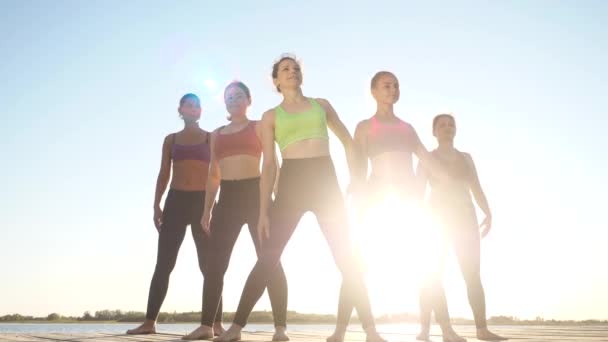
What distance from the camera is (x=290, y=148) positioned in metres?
6.26

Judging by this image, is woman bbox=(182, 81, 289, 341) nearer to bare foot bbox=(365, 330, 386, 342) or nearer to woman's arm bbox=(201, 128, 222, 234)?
woman's arm bbox=(201, 128, 222, 234)

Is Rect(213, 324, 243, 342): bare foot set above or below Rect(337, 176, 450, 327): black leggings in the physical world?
below

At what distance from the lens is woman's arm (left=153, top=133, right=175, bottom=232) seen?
9.38 m

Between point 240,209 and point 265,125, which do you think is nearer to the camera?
point 265,125

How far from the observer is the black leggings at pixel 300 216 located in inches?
236

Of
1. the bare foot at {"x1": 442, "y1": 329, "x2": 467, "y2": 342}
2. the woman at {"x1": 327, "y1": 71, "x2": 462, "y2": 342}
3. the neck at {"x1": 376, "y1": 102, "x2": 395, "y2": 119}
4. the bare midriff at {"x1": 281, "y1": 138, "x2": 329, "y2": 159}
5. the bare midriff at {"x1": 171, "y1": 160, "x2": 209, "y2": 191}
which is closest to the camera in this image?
the bare foot at {"x1": 442, "y1": 329, "x2": 467, "y2": 342}

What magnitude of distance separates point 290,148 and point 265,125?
0.42 metres

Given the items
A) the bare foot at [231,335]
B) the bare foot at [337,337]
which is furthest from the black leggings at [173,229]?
the bare foot at [337,337]

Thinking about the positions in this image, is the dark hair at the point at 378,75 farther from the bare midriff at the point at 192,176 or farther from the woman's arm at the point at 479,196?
the bare midriff at the point at 192,176

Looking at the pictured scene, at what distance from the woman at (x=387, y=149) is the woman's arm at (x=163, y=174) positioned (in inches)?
140

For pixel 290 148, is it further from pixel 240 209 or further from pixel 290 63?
pixel 240 209

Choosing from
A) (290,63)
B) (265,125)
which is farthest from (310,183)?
(290,63)

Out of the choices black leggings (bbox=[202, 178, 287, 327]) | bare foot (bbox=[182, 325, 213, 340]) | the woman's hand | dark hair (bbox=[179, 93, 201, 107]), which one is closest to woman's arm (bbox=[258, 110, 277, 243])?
black leggings (bbox=[202, 178, 287, 327])

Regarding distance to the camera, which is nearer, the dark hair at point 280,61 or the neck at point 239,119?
the dark hair at point 280,61
